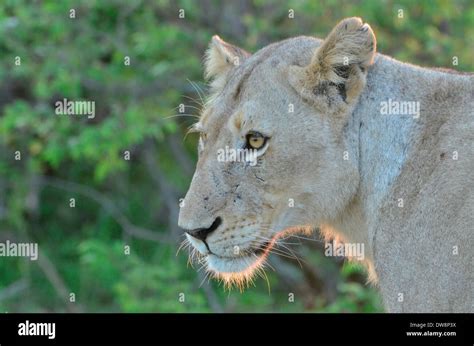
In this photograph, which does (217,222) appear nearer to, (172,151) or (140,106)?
(140,106)

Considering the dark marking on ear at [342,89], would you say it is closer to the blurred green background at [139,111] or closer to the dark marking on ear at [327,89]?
the dark marking on ear at [327,89]

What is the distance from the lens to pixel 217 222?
4.12 metres

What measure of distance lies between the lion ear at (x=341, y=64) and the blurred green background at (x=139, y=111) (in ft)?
12.9

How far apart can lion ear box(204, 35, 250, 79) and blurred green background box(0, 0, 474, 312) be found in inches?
126

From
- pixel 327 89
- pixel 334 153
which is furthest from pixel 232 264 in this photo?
pixel 327 89

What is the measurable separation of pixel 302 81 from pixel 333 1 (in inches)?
177

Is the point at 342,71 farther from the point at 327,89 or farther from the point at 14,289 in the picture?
the point at 14,289

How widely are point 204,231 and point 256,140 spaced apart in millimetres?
456

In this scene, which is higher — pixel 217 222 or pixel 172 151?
pixel 172 151

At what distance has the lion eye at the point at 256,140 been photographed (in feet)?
13.5

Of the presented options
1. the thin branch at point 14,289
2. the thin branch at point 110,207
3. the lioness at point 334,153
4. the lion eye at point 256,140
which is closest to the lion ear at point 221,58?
the lioness at point 334,153

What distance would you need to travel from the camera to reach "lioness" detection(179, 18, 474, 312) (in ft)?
12.8

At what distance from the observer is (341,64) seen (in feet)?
13.5
